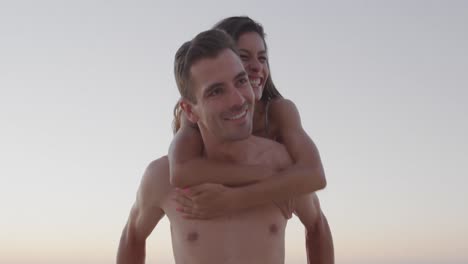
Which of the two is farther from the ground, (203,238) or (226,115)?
(226,115)

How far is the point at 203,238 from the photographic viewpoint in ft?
14.7

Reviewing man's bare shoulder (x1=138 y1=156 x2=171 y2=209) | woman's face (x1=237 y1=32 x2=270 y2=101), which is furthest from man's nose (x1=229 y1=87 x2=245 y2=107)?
man's bare shoulder (x1=138 y1=156 x2=171 y2=209)

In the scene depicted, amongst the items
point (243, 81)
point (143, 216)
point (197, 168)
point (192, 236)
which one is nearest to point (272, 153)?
point (197, 168)

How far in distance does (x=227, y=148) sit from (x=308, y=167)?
50cm

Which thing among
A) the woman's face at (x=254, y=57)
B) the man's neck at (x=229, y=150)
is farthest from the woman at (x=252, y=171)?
the man's neck at (x=229, y=150)

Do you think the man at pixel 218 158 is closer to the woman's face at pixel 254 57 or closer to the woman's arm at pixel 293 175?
the woman's arm at pixel 293 175

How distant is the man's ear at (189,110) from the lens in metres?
4.35

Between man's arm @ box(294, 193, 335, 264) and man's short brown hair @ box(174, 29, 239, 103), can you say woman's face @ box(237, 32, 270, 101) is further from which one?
man's arm @ box(294, 193, 335, 264)

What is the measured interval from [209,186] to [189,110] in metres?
0.45

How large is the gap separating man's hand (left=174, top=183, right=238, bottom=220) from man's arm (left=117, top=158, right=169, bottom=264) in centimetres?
31

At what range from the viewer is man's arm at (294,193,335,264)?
488 centimetres

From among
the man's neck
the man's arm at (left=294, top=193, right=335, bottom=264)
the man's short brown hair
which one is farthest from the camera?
the man's arm at (left=294, top=193, right=335, bottom=264)

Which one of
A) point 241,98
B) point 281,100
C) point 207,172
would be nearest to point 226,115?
point 241,98

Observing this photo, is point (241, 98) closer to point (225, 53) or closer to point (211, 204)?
point (225, 53)
